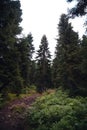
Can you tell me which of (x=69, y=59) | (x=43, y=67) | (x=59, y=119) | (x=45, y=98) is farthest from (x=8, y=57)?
(x=43, y=67)

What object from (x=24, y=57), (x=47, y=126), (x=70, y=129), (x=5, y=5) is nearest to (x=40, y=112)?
(x=47, y=126)

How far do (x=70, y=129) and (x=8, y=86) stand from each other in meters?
12.7

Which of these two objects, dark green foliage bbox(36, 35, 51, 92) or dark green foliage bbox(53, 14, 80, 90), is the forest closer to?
dark green foliage bbox(53, 14, 80, 90)

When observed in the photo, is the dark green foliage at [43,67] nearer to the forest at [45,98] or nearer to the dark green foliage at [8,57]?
the forest at [45,98]

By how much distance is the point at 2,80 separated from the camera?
26.6 meters

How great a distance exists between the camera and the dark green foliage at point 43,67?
56.1m

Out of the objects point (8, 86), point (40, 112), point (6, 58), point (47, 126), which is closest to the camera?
point (47, 126)

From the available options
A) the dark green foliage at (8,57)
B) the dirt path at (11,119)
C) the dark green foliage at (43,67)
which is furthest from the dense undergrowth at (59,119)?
the dark green foliage at (43,67)

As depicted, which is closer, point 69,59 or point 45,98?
point 45,98

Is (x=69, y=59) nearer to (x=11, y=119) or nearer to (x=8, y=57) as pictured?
(x=8, y=57)

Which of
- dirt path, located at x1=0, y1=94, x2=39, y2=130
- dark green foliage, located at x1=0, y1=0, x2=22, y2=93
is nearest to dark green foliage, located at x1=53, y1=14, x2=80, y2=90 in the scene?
dark green foliage, located at x1=0, y1=0, x2=22, y2=93

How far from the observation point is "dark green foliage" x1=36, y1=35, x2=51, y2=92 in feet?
184

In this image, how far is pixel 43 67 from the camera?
185ft

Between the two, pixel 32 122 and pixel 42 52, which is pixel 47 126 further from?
pixel 42 52
